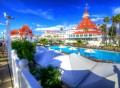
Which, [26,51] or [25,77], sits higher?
[25,77]

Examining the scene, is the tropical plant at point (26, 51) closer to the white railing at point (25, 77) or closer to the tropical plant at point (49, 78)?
the tropical plant at point (49, 78)

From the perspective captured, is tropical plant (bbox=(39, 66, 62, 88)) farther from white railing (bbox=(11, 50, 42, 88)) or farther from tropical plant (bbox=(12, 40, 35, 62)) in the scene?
tropical plant (bbox=(12, 40, 35, 62))

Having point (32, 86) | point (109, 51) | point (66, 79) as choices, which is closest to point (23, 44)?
point (66, 79)

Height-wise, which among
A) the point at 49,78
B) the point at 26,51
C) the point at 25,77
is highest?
the point at 25,77

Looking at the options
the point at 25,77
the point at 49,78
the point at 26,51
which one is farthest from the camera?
the point at 26,51

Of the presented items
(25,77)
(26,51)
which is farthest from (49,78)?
(26,51)

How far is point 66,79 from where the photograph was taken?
23.1 feet

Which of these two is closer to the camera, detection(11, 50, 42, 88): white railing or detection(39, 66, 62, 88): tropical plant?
detection(11, 50, 42, 88): white railing

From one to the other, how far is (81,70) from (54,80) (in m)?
2.22

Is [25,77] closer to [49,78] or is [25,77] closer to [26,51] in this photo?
[49,78]

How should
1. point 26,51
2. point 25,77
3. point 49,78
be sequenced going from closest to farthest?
point 25,77, point 49,78, point 26,51

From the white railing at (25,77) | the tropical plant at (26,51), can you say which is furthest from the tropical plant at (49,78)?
the tropical plant at (26,51)

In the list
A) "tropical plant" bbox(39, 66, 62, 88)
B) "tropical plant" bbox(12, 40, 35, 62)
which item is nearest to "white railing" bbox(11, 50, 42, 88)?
"tropical plant" bbox(39, 66, 62, 88)

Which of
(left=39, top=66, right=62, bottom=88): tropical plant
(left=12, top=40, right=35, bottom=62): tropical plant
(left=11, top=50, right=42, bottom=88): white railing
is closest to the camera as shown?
(left=11, top=50, right=42, bottom=88): white railing
